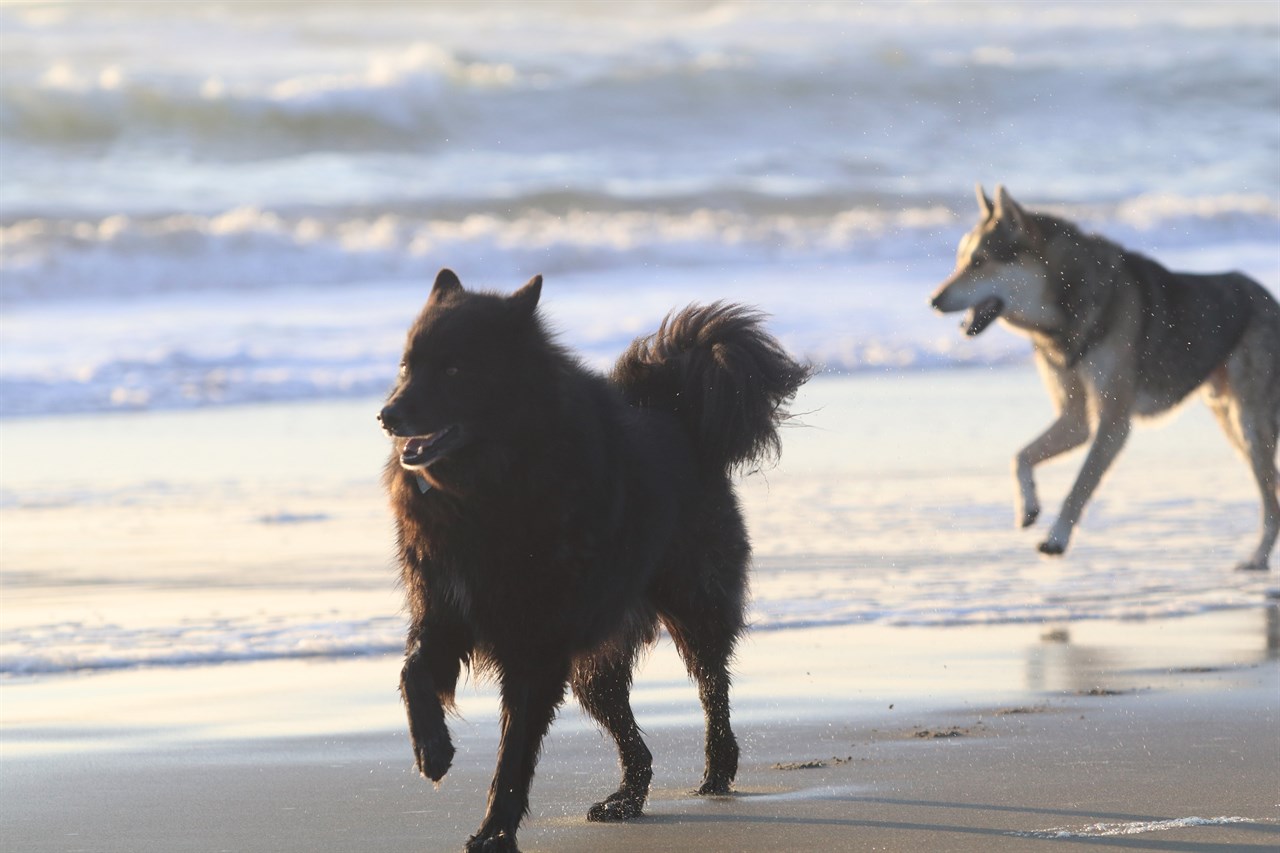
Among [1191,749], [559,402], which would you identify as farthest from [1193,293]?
[559,402]

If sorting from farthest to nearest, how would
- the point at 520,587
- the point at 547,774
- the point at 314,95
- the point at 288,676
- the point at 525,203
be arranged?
the point at 314,95
the point at 525,203
the point at 288,676
the point at 547,774
the point at 520,587

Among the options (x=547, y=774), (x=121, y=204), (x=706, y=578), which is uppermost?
(x=121, y=204)

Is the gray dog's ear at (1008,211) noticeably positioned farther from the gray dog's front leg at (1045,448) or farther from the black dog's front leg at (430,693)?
the black dog's front leg at (430,693)

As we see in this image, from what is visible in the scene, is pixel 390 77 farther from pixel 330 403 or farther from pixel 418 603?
pixel 418 603

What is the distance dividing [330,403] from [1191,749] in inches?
356

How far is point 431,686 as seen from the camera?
372cm

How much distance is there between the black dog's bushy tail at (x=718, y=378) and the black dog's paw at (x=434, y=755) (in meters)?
1.17

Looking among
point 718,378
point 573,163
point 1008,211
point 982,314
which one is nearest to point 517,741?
point 718,378

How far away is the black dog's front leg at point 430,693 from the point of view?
364 centimetres

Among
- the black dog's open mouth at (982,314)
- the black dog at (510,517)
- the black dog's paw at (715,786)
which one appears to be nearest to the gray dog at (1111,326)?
the black dog's open mouth at (982,314)

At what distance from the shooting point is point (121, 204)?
25797 millimetres

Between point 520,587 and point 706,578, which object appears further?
point 706,578

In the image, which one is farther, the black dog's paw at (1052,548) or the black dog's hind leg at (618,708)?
the black dog's paw at (1052,548)

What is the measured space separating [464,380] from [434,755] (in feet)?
2.70
